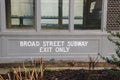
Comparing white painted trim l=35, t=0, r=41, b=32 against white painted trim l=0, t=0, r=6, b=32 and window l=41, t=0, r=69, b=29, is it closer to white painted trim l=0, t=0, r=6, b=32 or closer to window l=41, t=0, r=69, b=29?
window l=41, t=0, r=69, b=29

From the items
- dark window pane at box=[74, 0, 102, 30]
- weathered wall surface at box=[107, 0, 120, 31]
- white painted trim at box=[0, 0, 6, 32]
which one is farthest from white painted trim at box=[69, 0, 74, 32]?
white painted trim at box=[0, 0, 6, 32]

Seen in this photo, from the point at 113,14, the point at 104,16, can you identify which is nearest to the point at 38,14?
the point at 104,16

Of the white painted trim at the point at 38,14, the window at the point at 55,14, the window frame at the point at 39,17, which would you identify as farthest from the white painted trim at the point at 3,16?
the window at the point at 55,14

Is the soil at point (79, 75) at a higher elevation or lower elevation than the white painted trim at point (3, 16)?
lower

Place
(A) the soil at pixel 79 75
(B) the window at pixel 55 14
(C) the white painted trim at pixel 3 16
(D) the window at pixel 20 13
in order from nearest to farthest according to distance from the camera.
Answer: (A) the soil at pixel 79 75 → (C) the white painted trim at pixel 3 16 → (D) the window at pixel 20 13 → (B) the window at pixel 55 14

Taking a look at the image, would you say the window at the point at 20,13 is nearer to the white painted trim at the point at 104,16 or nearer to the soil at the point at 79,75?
the white painted trim at the point at 104,16

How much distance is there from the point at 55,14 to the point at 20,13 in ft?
2.94

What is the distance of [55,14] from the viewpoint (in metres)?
7.73

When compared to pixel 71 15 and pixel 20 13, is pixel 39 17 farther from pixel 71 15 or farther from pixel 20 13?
pixel 71 15

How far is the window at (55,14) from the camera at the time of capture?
7590mm

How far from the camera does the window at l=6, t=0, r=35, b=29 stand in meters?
7.56

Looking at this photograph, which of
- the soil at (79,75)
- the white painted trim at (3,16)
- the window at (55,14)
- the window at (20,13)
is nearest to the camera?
the soil at (79,75)

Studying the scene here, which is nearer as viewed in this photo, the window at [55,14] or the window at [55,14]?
the window at [55,14]

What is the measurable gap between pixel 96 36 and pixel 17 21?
6.77 ft
